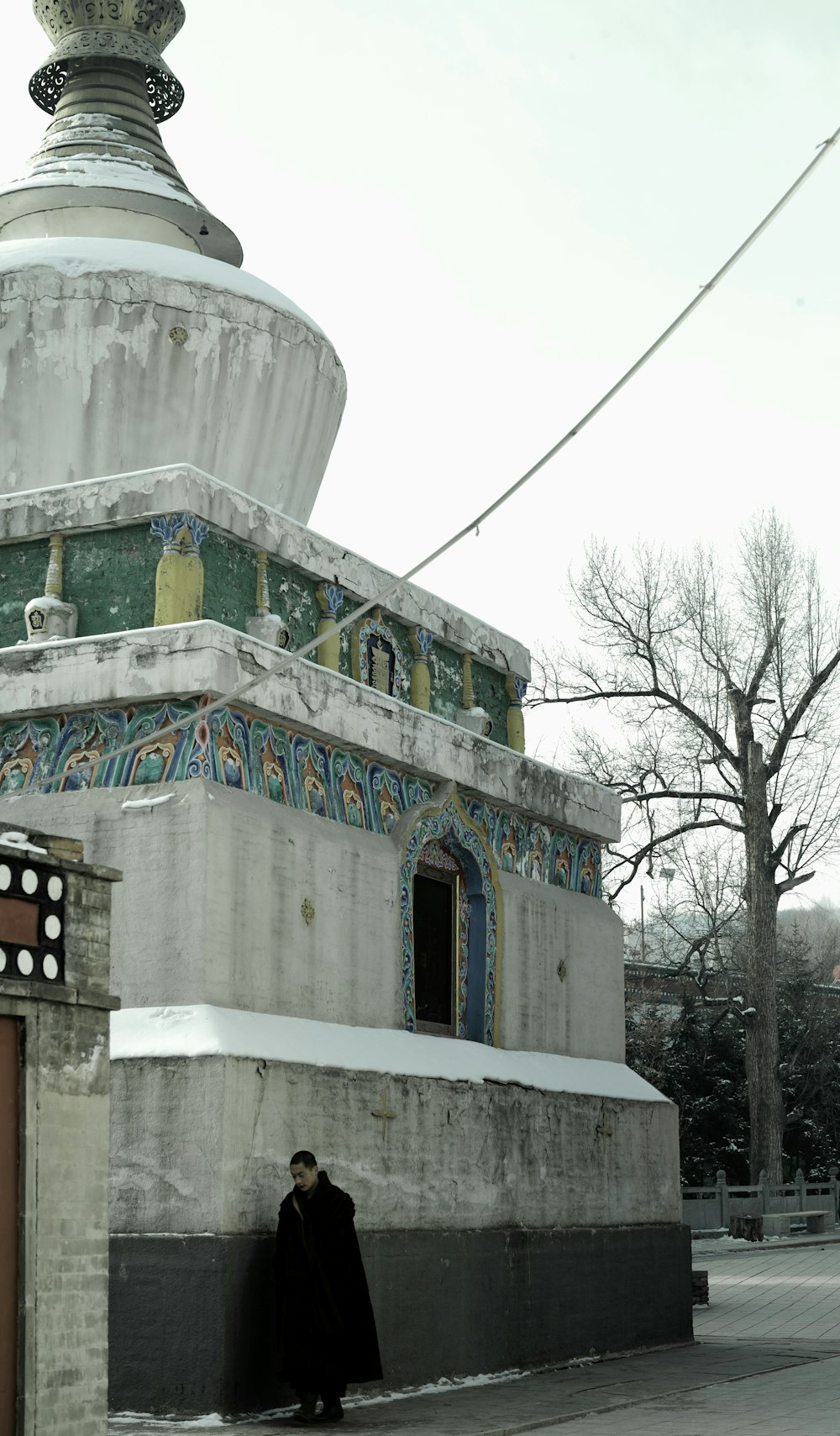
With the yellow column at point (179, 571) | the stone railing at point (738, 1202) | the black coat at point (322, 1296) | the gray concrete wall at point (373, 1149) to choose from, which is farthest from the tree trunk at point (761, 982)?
the black coat at point (322, 1296)

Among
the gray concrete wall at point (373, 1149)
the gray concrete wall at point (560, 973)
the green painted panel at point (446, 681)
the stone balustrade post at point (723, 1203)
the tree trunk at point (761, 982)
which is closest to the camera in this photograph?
the gray concrete wall at point (373, 1149)

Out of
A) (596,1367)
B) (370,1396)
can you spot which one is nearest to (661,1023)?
(596,1367)

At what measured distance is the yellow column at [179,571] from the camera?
973 centimetres

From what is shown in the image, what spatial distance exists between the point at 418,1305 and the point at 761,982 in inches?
641

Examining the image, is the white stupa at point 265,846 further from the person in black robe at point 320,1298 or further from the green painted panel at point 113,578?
the person in black robe at point 320,1298

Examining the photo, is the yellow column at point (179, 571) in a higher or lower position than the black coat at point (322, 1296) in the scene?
higher

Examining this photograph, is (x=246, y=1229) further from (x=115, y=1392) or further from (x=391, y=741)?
(x=391, y=741)

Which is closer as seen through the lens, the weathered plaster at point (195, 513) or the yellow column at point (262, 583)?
the weathered plaster at point (195, 513)

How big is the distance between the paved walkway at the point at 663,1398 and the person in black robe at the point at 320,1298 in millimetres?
206

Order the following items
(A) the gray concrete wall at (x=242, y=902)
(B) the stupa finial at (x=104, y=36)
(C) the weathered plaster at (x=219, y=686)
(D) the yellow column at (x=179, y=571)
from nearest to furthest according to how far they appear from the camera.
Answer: (A) the gray concrete wall at (x=242, y=902) < (C) the weathered plaster at (x=219, y=686) < (D) the yellow column at (x=179, y=571) < (B) the stupa finial at (x=104, y=36)

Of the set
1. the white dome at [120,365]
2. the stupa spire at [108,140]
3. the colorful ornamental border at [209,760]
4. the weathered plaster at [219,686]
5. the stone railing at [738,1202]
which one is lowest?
the stone railing at [738,1202]

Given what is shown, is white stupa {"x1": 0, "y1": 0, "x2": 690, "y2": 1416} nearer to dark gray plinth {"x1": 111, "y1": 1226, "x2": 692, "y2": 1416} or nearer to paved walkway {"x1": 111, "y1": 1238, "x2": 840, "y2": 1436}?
dark gray plinth {"x1": 111, "y1": 1226, "x2": 692, "y2": 1416}

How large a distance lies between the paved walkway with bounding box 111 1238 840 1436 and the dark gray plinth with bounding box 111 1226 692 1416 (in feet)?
0.51

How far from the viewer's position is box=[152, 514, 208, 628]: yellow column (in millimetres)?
9727
